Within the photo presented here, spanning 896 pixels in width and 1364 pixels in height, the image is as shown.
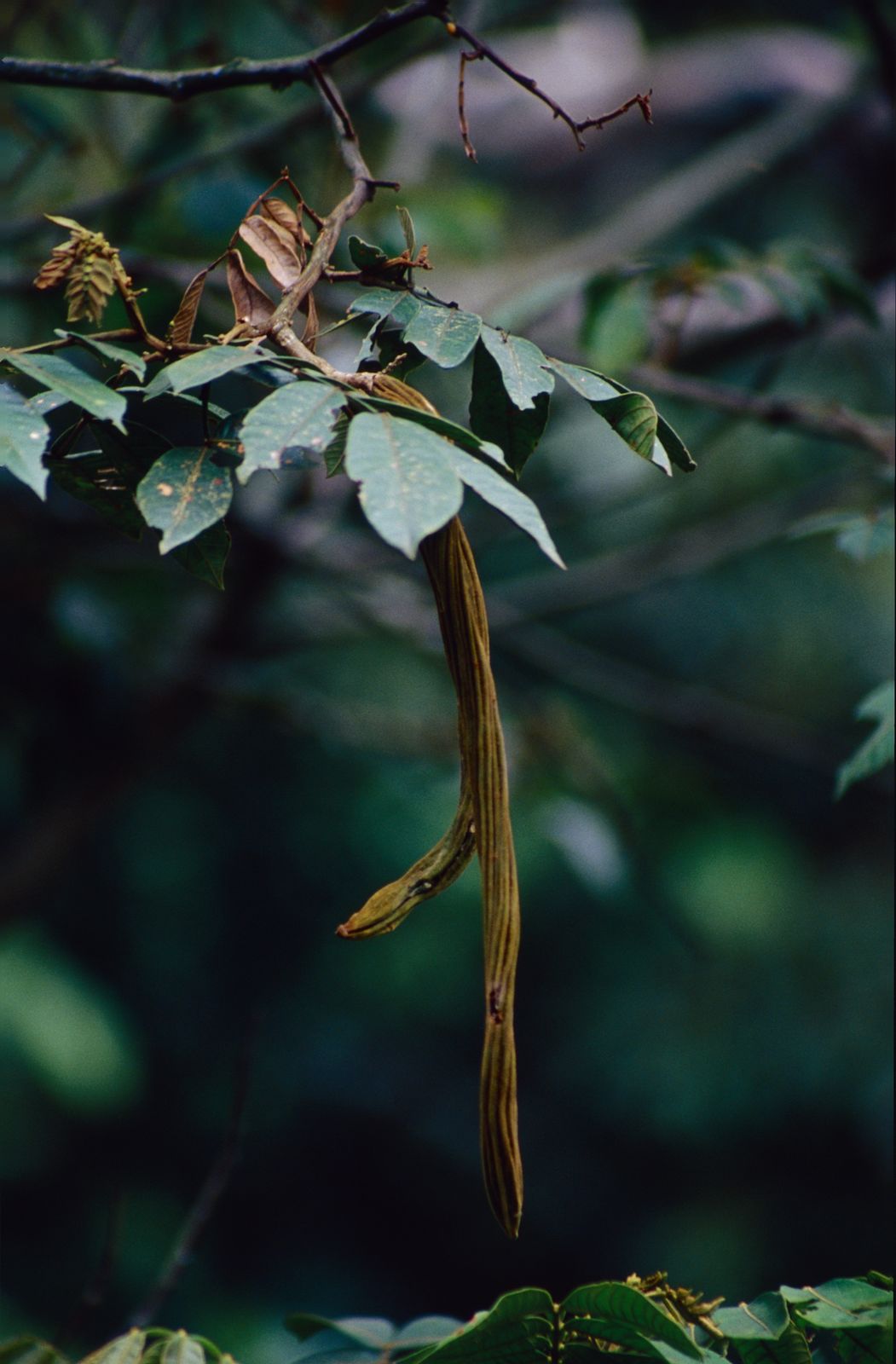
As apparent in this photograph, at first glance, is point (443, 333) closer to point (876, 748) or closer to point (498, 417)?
point (498, 417)

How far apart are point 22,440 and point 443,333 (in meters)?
0.17

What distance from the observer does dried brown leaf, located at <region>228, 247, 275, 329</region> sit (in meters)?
0.47

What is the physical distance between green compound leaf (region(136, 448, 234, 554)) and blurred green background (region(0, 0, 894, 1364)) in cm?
100

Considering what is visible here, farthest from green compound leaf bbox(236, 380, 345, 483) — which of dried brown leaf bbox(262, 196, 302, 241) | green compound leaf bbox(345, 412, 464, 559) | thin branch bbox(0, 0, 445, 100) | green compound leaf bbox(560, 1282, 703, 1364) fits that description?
green compound leaf bbox(560, 1282, 703, 1364)

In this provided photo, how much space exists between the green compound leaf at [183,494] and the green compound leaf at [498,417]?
0.12 metres

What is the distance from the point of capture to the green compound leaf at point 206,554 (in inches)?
19.8

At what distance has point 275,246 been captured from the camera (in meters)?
0.49

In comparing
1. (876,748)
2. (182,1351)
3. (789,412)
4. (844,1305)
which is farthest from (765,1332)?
(789,412)

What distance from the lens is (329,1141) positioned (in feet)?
12.3

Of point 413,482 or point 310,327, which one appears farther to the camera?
point 310,327

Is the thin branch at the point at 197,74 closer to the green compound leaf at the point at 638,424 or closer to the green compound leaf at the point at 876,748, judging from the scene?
the green compound leaf at the point at 638,424

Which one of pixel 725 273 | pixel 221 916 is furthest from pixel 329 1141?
pixel 725 273

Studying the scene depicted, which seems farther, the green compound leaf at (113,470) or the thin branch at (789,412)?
the thin branch at (789,412)

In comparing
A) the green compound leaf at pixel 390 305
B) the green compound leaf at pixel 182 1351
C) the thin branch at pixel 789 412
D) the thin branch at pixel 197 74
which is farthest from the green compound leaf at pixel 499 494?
the thin branch at pixel 789 412
